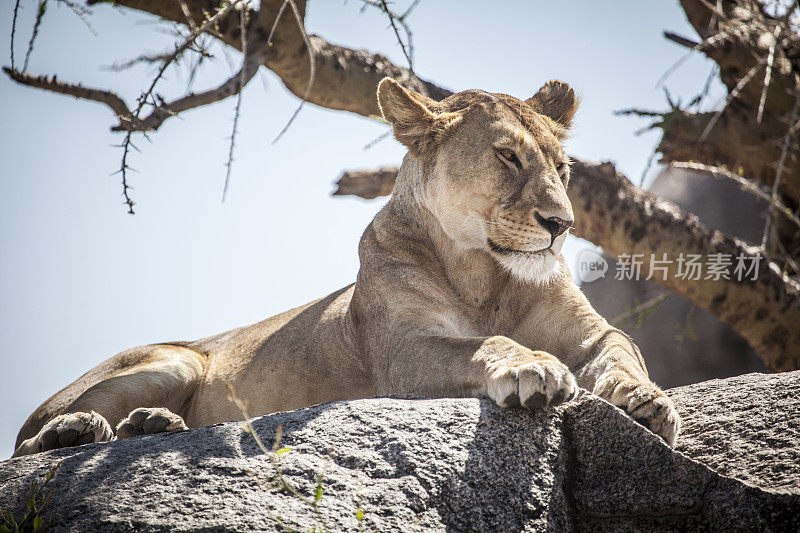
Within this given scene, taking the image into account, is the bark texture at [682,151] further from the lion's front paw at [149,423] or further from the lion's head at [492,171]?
the lion's front paw at [149,423]

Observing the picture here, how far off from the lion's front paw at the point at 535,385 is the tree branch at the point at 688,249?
14.8 ft

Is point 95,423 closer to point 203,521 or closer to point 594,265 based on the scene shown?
point 203,521

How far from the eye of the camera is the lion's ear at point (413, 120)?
4039 mm

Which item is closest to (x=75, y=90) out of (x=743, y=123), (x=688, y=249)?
(x=688, y=249)

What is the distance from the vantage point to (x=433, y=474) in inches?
93.6

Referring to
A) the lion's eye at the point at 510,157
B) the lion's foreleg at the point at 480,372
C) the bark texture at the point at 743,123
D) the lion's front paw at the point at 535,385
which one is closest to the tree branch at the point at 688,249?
the bark texture at the point at 743,123

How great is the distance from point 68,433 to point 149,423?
1.35 feet

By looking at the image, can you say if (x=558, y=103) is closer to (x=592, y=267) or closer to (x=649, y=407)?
(x=649, y=407)

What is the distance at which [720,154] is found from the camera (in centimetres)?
766

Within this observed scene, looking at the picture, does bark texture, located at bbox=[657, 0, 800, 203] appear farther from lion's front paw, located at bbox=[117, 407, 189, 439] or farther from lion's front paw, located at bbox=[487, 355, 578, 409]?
lion's front paw, located at bbox=[117, 407, 189, 439]

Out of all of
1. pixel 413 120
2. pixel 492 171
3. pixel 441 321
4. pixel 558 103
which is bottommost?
pixel 441 321

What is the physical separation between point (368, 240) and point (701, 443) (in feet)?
7.47

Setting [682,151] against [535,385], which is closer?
[535,385]

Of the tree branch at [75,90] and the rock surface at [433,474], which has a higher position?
the tree branch at [75,90]
